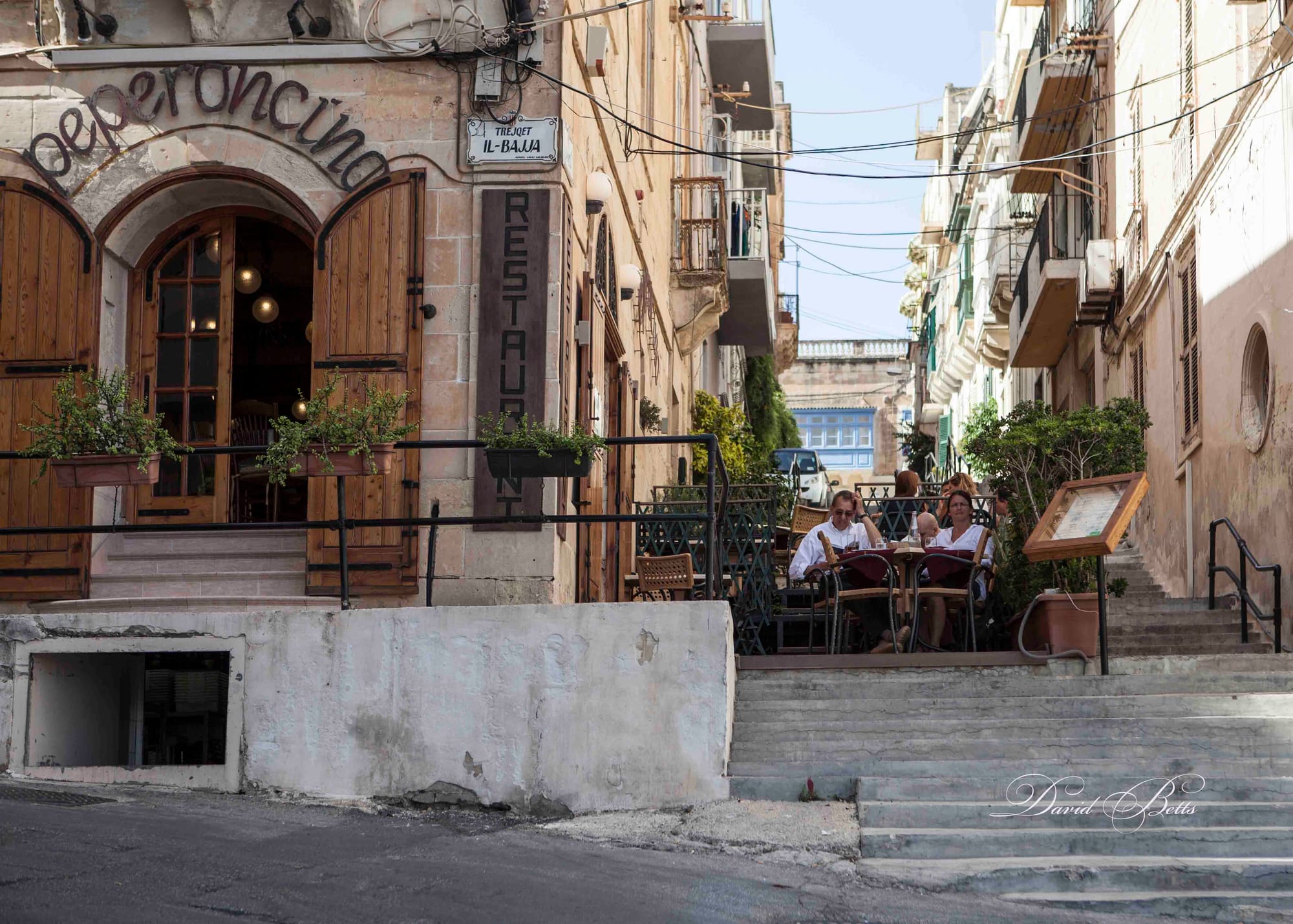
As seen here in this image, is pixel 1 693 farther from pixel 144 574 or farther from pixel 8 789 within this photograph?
pixel 144 574

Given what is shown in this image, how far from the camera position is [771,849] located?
7484 mm

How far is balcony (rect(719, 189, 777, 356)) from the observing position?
24.2m

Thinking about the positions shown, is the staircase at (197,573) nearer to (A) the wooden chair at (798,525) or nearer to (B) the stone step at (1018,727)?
(B) the stone step at (1018,727)

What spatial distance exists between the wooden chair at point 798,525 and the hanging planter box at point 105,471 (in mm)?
6496

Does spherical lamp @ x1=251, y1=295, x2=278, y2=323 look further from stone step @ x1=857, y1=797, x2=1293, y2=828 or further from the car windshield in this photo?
the car windshield

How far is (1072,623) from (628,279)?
19.7 feet

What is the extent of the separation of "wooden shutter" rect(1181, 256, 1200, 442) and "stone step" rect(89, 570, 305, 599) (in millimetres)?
8968

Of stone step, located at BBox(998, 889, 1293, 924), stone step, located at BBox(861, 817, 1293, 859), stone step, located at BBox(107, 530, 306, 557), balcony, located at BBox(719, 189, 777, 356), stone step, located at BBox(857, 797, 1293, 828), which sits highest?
balcony, located at BBox(719, 189, 777, 356)

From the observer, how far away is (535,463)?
9.28 metres

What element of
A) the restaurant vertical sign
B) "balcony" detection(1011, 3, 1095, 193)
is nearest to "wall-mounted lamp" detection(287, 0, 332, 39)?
the restaurant vertical sign

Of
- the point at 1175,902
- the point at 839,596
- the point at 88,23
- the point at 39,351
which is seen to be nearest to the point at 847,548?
the point at 839,596

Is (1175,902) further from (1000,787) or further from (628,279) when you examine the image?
(628,279)

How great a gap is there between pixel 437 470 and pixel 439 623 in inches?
74.2

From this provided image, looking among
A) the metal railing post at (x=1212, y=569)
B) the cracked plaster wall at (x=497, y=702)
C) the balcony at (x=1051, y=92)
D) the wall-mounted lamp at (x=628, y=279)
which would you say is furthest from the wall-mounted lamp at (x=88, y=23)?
the balcony at (x=1051, y=92)
